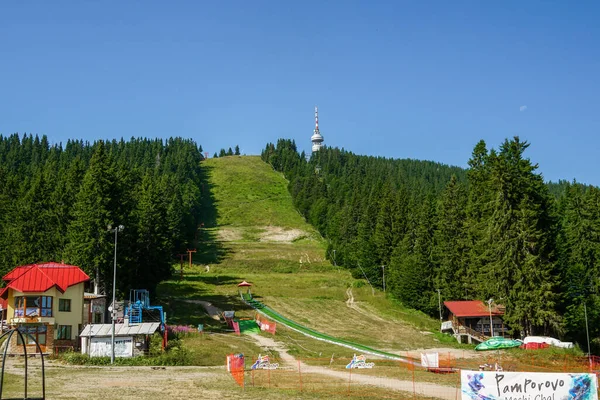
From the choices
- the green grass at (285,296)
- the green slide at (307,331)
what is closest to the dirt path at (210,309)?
the green grass at (285,296)

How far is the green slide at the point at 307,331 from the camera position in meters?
49.5

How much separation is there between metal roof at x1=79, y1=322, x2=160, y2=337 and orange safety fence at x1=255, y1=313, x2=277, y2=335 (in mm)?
18515

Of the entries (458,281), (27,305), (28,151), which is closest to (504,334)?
(458,281)

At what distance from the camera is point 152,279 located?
6688 centimetres

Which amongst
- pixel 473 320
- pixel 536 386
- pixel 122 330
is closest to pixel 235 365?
pixel 122 330

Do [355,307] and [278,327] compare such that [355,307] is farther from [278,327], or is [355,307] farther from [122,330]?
[122,330]

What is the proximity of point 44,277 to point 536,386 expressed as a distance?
4096cm

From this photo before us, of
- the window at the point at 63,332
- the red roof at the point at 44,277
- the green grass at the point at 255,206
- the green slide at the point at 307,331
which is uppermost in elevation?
the green grass at the point at 255,206

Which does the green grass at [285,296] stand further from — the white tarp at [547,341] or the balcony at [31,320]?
the balcony at [31,320]

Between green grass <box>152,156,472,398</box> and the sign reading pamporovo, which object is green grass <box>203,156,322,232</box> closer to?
green grass <box>152,156,472,398</box>

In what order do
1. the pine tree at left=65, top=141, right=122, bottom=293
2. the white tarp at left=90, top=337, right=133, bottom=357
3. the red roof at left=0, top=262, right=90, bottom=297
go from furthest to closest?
the pine tree at left=65, top=141, right=122, bottom=293
the red roof at left=0, top=262, right=90, bottom=297
the white tarp at left=90, top=337, right=133, bottom=357

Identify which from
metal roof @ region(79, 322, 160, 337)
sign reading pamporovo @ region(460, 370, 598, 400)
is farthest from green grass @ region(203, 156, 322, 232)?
sign reading pamporovo @ region(460, 370, 598, 400)

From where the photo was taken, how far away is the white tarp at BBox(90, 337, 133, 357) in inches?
1674

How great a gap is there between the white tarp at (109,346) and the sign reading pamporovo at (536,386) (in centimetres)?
3052
